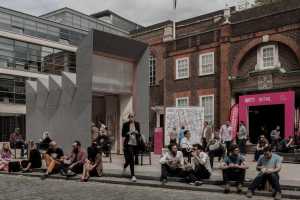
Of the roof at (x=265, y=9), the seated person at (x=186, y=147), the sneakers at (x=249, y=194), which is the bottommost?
the sneakers at (x=249, y=194)

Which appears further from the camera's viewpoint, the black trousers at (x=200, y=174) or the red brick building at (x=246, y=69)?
the red brick building at (x=246, y=69)

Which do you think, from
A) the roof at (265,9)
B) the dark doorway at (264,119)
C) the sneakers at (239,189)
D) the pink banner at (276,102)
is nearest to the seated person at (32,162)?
the sneakers at (239,189)

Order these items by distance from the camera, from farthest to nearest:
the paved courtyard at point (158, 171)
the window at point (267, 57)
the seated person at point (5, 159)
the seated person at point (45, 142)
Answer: the window at point (267, 57), the seated person at point (45, 142), the seated person at point (5, 159), the paved courtyard at point (158, 171)

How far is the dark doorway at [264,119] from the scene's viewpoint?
89.3 ft

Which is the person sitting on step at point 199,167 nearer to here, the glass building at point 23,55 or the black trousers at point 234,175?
the black trousers at point 234,175

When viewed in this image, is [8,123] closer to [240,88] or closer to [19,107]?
[19,107]

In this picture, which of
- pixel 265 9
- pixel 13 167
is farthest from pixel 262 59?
pixel 13 167

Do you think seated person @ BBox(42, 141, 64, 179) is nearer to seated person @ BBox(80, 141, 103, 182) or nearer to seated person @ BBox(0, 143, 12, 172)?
seated person @ BBox(80, 141, 103, 182)

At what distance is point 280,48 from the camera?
25.9 meters

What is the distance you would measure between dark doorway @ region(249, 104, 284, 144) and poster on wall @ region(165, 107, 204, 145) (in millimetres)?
6470

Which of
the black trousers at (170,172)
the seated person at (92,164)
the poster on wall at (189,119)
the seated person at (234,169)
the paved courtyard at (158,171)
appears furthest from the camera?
the poster on wall at (189,119)

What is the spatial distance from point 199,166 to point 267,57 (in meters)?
15.3

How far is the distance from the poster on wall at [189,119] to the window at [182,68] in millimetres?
9666

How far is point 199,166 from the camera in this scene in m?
13.0
